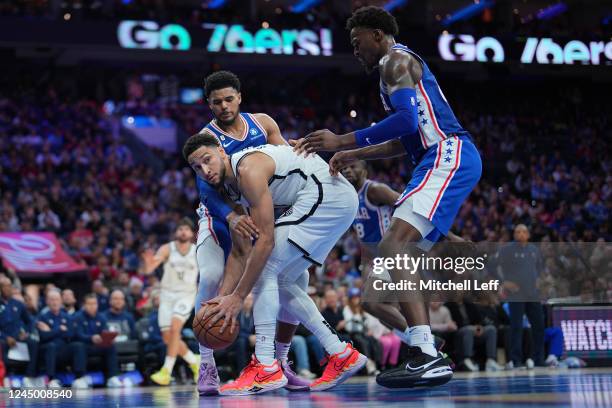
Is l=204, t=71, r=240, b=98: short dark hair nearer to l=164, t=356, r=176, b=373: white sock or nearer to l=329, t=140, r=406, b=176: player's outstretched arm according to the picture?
l=329, t=140, r=406, b=176: player's outstretched arm

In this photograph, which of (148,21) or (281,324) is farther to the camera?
(148,21)

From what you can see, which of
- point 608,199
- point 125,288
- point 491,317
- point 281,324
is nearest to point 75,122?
point 125,288

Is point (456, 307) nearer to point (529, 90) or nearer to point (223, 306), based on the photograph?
point (223, 306)

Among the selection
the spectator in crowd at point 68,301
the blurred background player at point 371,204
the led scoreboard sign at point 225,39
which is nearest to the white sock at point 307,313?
the blurred background player at point 371,204

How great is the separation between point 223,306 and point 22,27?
18.3 metres

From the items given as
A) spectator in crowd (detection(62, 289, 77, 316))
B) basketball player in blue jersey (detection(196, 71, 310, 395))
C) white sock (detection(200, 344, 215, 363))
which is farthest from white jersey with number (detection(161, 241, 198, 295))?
white sock (detection(200, 344, 215, 363))

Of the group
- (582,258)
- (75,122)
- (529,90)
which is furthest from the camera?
(529,90)

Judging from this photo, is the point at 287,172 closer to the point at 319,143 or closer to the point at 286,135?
the point at 319,143

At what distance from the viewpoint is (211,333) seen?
482 centimetres

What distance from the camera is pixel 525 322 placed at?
35.3 ft

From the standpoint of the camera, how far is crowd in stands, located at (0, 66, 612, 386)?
384 inches

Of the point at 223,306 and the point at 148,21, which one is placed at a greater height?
the point at 148,21

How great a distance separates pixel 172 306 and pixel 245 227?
193 inches

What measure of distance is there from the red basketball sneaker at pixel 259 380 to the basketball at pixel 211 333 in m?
0.23
